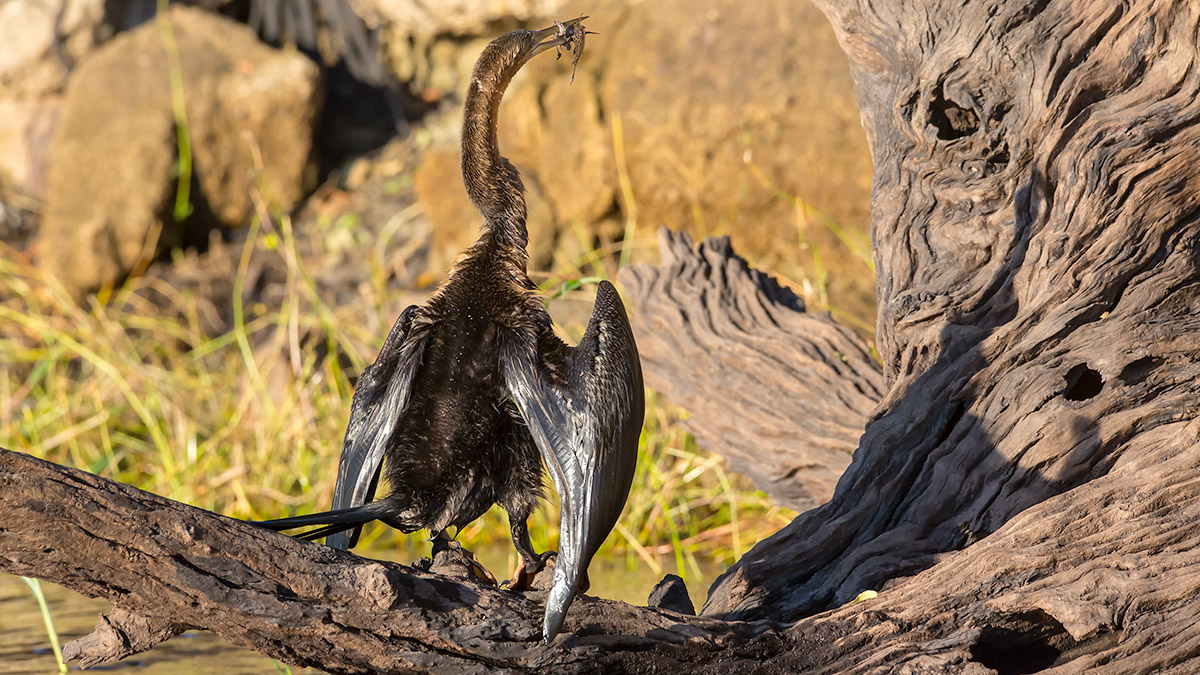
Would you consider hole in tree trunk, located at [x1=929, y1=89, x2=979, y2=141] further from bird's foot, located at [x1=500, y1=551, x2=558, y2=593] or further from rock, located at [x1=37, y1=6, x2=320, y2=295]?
rock, located at [x1=37, y1=6, x2=320, y2=295]

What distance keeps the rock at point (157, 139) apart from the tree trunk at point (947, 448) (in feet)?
16.0

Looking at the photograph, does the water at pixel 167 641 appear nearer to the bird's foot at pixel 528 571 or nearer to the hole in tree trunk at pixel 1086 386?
the bird's foot at pixel 528 571

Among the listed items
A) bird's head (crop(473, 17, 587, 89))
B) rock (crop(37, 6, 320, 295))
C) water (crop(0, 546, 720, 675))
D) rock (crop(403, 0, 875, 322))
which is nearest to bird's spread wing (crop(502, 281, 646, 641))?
bird's head (crop(473, 17, 587, 89))

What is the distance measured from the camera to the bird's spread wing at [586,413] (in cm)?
224

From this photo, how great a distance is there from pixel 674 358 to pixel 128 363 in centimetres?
313

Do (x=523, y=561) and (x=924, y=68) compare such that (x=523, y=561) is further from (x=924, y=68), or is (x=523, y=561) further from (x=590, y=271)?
(x=590, y=271)

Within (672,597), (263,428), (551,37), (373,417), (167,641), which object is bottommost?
(167,641)

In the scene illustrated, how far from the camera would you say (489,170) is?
2.73 meters

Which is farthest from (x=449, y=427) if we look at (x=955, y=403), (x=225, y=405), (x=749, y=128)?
(x=749, y=128)

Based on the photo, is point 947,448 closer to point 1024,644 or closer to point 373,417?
point 1024,644

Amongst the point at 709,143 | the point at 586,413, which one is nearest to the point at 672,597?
the point at 586,413

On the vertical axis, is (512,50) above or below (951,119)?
below

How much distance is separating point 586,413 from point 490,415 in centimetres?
27

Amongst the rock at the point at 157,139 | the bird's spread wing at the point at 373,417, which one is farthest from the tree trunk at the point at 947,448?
the rock at the point at 157,139
